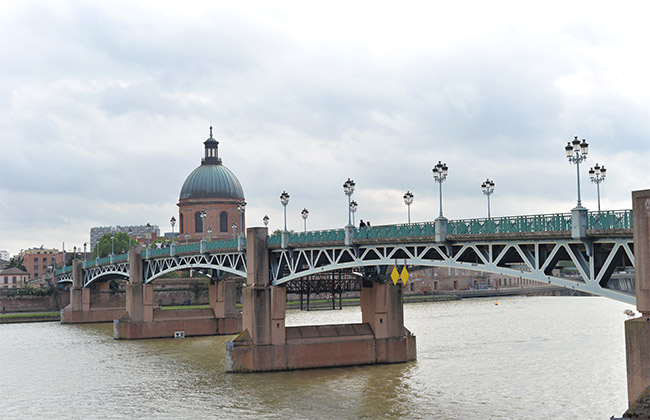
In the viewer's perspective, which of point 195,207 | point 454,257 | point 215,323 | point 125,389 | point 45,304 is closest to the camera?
point 454,257

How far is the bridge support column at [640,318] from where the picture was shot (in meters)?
23.8

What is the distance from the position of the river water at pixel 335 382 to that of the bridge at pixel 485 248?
5711mm

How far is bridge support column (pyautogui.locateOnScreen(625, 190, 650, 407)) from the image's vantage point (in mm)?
23750

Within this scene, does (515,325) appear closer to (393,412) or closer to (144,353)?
(144,353)

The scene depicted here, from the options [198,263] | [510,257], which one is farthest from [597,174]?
[198,263]

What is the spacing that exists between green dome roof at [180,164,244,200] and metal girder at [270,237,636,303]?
7675 centimetres

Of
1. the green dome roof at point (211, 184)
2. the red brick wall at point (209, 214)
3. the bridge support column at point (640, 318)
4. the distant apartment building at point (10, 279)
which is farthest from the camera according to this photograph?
the distant apartment building at point (10, 279)

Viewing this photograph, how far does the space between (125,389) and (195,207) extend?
8494 cm

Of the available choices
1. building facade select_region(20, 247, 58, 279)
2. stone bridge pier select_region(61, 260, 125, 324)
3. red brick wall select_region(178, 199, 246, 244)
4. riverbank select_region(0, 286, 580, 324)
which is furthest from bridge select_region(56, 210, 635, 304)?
building facade select_region(20, 247, 58, 279)

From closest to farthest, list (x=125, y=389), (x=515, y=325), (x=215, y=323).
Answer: (x=125, y=389)
(x=215, y=323)
(x=515, y=325)

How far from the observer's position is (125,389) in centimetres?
4100

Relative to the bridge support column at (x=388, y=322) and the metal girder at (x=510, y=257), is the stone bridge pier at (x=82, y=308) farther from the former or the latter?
the bridge support column at (x=388, y=322)

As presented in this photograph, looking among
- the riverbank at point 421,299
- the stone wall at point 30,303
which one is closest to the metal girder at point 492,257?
the riverbank at point 421,299

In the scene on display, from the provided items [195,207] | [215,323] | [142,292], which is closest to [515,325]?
[215,323]
